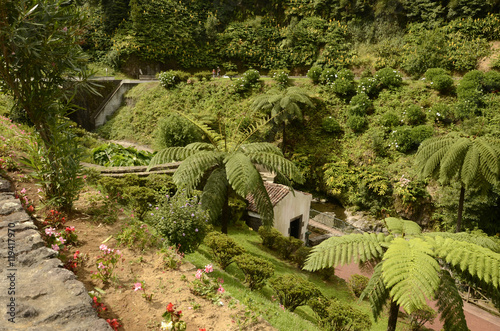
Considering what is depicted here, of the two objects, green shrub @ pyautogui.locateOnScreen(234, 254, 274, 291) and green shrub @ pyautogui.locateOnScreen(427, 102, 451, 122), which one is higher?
green shrub @ pyautogui.locateOnScreen(427, 102, 451, 122)

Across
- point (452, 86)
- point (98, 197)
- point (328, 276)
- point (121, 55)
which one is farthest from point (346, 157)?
point (121, 55)

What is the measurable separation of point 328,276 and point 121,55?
26821 mm

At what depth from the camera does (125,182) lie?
8312 millimetres

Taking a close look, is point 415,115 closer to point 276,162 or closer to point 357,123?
point 357,123

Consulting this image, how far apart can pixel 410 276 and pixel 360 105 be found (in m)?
16.4

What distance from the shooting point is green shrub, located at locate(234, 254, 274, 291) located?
18.7 ft

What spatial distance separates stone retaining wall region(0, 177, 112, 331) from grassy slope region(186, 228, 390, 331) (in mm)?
1851

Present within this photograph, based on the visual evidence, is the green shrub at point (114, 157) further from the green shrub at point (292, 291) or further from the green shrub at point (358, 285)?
the green shrub at point (358, 285)

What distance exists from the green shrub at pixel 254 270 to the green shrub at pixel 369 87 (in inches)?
631

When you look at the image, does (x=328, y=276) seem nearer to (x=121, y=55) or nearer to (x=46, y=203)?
(x=46, y=203)

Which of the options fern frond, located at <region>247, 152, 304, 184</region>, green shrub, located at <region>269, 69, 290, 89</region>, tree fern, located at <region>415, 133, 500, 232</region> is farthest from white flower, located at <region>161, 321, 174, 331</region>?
green shrub, located at <region>269, 69, 290, 89</region>

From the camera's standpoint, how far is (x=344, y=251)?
14.6 feet

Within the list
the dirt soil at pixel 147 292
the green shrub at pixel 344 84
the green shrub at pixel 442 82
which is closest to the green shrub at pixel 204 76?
the green shrub at pixel 344 84

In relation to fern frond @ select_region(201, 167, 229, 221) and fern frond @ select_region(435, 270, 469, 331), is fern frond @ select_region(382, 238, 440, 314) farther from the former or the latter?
fern frond @ select_region(201, 167, 229, 221)
